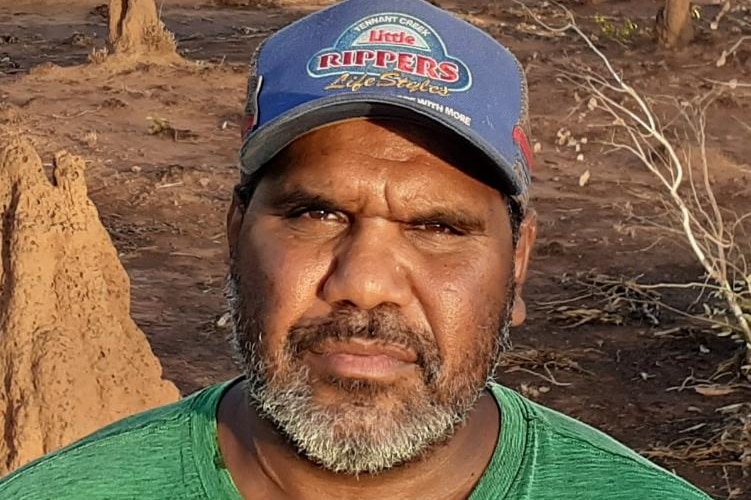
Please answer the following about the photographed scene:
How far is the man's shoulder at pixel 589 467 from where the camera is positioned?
6.03ft

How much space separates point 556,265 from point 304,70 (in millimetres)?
7066

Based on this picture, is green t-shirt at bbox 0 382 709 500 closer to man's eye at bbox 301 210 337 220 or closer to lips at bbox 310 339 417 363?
lips at bbox 310 339 417 363

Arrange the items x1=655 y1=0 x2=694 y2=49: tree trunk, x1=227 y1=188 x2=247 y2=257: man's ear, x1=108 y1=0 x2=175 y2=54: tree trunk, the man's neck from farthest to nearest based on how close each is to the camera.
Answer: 1. x1=655 y1=0 x2=694 y2=49: tree trunk
2. x1=108 y1=0 x2=175 y2=54: tree trunk
3. x1=227 y1=188 x2=247 y2=257: man's ear
4. the man's neck

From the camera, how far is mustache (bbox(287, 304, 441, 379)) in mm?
1772

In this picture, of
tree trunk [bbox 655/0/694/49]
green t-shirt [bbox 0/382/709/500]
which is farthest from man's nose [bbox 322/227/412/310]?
tree trunk [bbox 655/0/694/49]

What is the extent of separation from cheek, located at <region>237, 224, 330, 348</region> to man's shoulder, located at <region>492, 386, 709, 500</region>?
0.37 meters

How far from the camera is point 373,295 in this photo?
5.78ft

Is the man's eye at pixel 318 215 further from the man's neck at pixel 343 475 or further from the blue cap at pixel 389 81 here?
the man's neck at pixel 343 475

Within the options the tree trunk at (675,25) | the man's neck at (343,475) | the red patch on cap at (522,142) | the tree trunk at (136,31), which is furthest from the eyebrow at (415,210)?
the tree trunk at (675,25)

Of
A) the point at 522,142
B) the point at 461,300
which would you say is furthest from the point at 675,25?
the point at 461,300

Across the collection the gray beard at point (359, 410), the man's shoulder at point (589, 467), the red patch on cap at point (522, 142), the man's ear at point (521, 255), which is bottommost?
the man's shoulder at point (589, 467)

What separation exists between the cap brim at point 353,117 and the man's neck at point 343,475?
→ 355 millimetres

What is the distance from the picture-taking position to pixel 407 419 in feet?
5.90

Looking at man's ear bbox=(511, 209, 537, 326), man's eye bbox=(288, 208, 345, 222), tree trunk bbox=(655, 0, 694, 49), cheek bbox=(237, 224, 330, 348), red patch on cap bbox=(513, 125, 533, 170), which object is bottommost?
tree trunk bbox=(655, 0, 694, 49)
